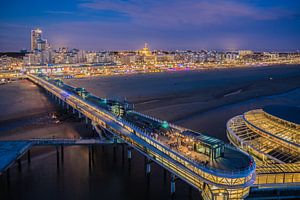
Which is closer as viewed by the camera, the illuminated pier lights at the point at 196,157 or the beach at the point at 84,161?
the illuminated pier lights at the point at 196,157

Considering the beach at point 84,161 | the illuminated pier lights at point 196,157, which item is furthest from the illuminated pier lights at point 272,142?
the beach at point 84,161

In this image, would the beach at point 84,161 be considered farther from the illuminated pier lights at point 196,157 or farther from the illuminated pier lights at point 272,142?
the illuminated pier lights at point 272,142

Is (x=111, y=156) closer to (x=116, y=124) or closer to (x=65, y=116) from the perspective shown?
(x=116, y=124)

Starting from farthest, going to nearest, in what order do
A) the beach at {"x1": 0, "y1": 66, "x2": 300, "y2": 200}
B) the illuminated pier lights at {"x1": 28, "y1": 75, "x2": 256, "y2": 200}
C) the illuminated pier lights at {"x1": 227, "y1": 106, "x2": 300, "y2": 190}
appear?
the beach at {"x1": 0, "y1": 66, "x2": 300, "y2": 200}
the illuminated pier lights at {"x1": 227, "y1": 106, "x2": 300, "y2": 190}
the illuminated pier lights at {"x1": 28, "y1": 75, "x2": 256, "y2": 200}

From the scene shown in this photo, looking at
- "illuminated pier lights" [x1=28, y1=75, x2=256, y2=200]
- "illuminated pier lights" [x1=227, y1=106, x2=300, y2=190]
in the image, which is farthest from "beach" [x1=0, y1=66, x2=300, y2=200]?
"illuminated pier lights" [x1=227, y1=106, x2=300, y2=190]

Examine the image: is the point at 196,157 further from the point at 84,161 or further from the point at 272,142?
the point at 84,161

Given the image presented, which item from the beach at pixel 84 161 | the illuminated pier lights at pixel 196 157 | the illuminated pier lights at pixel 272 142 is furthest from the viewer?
the beach at pixel 84 161

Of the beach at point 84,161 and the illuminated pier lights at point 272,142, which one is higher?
the illuminated pier lights at point 272,142

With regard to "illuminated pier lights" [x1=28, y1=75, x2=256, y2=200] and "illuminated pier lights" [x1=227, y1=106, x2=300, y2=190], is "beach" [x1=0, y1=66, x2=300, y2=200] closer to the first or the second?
"illuminated pier lights" [x1=28, y1=75, x2=256, y2=200]

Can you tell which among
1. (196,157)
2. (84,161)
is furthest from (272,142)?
(84,161)
